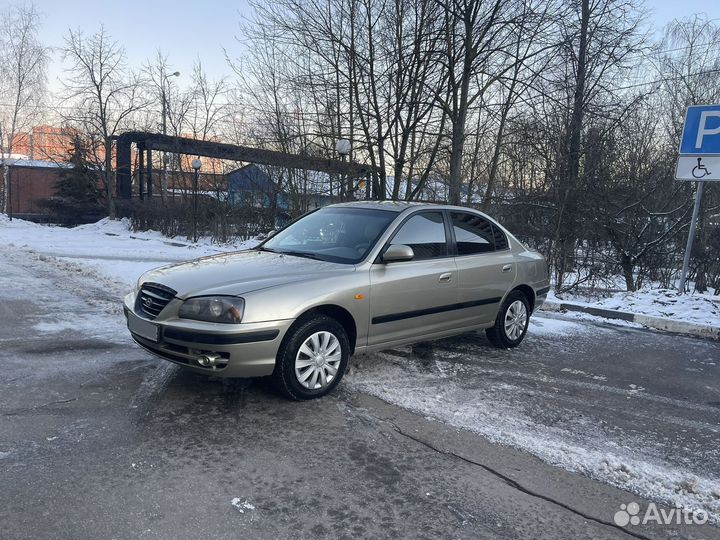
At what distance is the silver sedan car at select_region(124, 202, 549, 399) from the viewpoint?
4.11 m

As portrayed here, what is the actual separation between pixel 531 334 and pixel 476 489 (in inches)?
174

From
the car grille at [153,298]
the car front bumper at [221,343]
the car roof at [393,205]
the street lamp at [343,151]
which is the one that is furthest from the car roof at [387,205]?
the street lamp at [343,151]

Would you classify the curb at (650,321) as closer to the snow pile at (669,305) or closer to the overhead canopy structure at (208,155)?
the snow pile at (669,305)

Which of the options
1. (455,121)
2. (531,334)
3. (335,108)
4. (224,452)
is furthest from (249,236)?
(224,452)

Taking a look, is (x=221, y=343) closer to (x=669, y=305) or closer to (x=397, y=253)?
(x=397, y=253)

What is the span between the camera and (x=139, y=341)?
4.55 m

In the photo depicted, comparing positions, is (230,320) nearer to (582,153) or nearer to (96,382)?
(96,382)

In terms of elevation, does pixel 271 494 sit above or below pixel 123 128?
below

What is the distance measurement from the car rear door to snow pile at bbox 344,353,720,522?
2.33ft

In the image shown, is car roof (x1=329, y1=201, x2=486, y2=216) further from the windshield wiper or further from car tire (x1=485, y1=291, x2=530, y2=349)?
car tire (x1=485, y1=291, x2=530, y2=349)

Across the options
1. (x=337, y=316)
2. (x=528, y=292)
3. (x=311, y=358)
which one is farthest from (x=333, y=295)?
(x=528, y=292)

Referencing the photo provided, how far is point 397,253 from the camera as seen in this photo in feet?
15.8

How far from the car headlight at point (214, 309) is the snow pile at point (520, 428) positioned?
1.44 metres

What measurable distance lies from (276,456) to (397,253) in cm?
208
